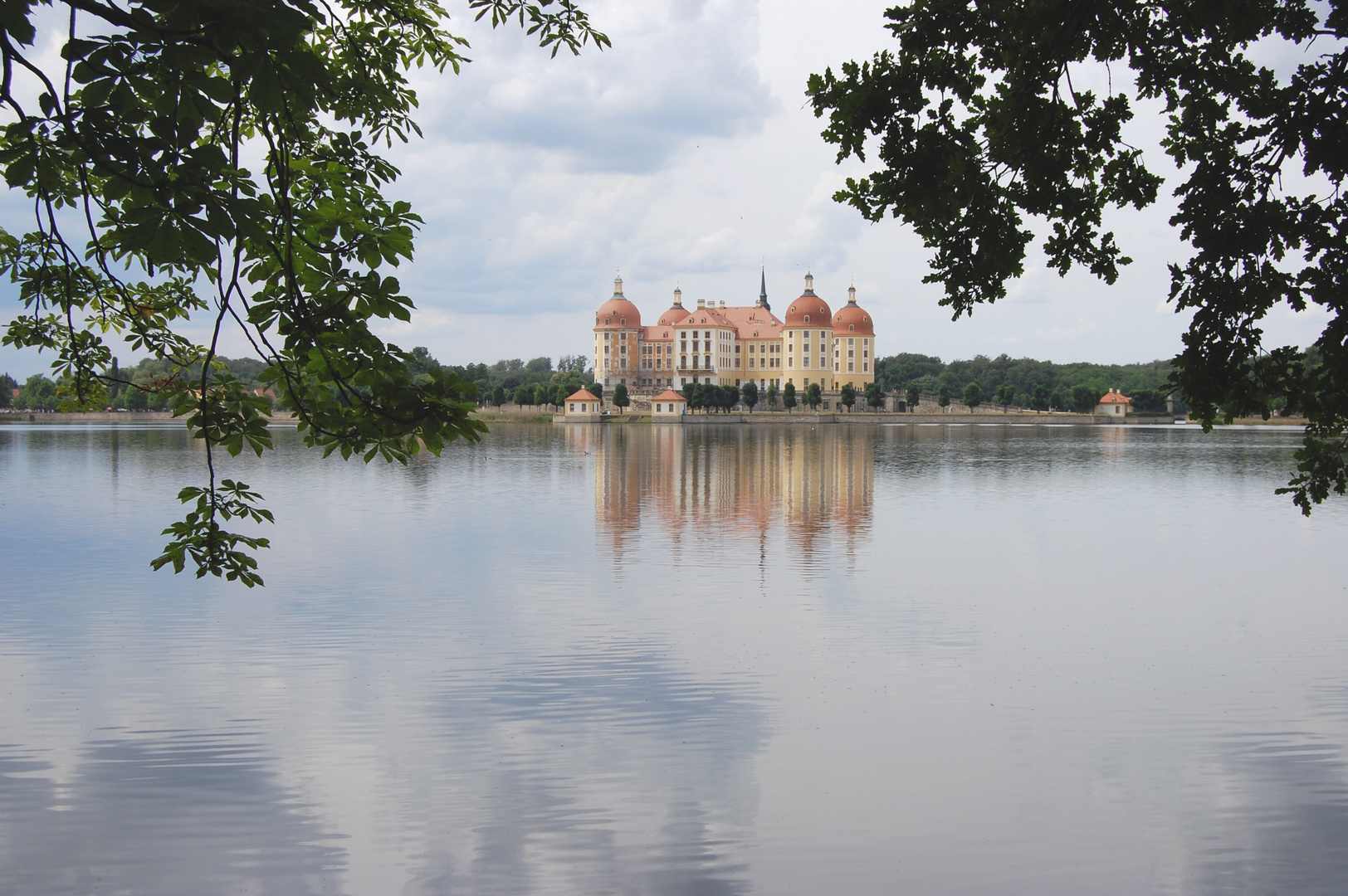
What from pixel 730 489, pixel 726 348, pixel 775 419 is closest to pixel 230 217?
pixel 730 489

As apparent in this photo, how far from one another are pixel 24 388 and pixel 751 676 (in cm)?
8718

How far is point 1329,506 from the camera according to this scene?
16891 mm

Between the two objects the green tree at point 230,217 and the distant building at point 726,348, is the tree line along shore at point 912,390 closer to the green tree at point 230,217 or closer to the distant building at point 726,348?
the distant building at point 726,348

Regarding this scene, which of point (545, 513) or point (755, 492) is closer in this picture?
point (545, 513)

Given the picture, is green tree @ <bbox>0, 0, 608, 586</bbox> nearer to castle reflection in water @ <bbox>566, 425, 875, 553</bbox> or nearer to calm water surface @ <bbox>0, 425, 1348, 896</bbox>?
calm water surface @ <bbox>0, 425, 1348, 896</bbox>

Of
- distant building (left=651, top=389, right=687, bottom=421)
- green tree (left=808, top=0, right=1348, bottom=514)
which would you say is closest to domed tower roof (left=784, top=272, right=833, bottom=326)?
distant building (left=651, top=389, right=687, bottom=421)

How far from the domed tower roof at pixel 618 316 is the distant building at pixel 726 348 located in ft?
0.22

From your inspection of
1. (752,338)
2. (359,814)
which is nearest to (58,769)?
(359,814)

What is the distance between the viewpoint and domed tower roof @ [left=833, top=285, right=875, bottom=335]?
284ft

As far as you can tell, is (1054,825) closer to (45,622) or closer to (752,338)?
(45,622)

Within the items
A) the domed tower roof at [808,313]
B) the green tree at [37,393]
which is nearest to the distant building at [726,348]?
the domed tower roof at [808,313]

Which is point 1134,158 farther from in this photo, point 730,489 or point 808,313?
point 808,313

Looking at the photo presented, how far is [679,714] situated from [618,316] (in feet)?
270

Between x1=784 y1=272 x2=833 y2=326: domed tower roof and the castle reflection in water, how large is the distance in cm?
4462
